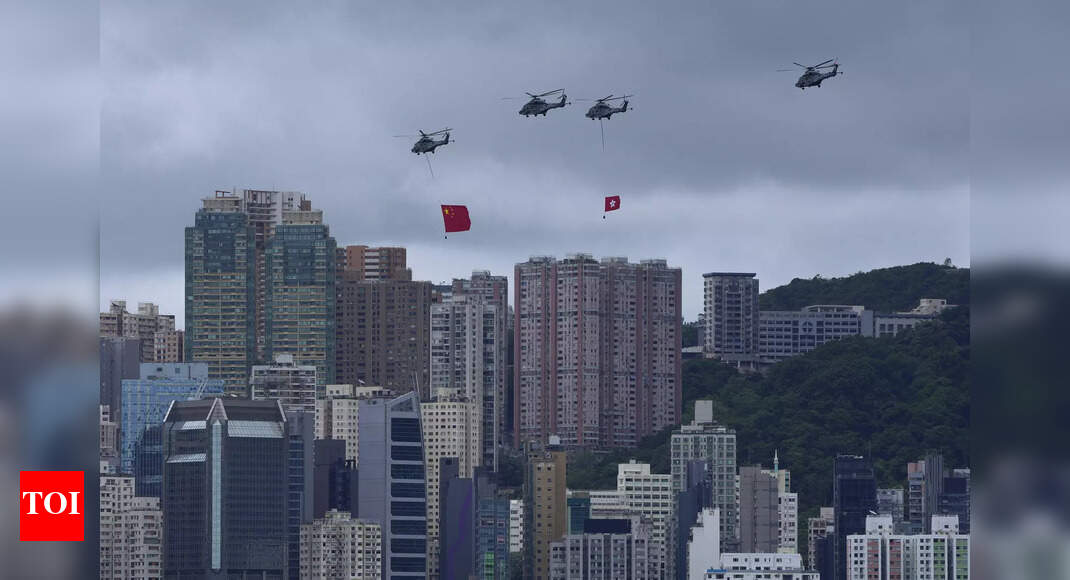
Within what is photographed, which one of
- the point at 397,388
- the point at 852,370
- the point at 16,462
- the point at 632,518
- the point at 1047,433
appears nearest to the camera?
the point at 1047,433

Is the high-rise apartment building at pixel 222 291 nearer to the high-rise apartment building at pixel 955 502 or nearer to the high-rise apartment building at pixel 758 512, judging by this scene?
the high-rise apartment building at pixel 758 512

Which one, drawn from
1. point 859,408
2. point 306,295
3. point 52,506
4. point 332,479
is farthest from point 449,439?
point 52,506

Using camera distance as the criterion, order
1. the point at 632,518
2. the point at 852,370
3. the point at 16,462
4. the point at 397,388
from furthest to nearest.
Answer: the point at 397,388
the point at 852,370
the point at 632,518
the point at 16,462

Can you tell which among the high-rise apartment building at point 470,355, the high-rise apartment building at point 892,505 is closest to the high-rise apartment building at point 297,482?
Answer: the high-rise apartment building at point 470,355

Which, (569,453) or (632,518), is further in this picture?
(569,453)

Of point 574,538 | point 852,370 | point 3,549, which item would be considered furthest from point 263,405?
point 3,549

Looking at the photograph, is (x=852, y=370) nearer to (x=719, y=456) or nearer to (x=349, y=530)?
(x=719, y=456)

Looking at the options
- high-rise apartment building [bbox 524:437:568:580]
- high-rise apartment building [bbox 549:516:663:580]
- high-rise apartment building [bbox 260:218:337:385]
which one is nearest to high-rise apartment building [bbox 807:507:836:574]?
high-rise apartment building [bbox 549:516:663:580]
